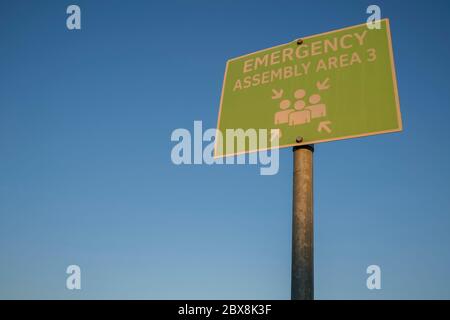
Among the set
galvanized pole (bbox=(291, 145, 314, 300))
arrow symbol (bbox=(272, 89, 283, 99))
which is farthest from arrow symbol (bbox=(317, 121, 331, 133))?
arrow symbol (bbox=(272, 89, 283, 99))

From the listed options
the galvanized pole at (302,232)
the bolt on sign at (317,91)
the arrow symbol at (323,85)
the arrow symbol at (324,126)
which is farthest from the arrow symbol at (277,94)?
the galvanized pole at (302,232)

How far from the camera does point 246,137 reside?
2.59m

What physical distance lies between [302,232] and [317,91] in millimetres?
1034

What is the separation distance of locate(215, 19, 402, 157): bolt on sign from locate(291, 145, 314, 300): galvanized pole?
0.25 m

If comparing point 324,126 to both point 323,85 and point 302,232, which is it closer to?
point 323,85

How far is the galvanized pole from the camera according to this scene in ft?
6.31

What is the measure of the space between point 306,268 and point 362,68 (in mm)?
1421

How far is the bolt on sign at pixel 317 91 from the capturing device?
227 cm

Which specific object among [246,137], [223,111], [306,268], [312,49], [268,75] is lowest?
[306,268]

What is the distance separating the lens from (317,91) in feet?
8.09

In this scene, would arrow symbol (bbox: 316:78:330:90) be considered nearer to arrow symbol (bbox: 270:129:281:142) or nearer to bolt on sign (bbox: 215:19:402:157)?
bolt on sign (bbox: 215:19:402:157)
